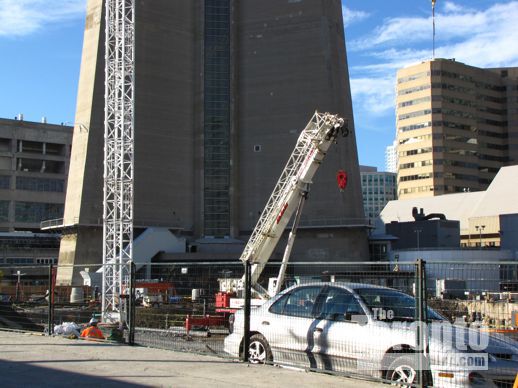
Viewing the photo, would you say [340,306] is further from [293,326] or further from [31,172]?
[31,172]

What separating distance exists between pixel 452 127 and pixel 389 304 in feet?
447

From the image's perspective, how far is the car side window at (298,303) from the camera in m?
11.3

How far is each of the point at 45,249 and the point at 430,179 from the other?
264 ft

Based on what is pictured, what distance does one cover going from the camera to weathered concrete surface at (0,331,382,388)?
9539 millimetres

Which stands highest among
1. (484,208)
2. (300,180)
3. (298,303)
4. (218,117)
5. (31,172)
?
(218,117)

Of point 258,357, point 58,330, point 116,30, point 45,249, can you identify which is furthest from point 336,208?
point 258,357

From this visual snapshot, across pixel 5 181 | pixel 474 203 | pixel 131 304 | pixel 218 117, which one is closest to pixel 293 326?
pixel 131 304

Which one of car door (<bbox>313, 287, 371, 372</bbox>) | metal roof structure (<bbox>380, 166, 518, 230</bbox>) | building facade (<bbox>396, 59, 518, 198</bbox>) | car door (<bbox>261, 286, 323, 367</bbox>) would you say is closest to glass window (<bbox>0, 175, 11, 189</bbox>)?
metal roof structure (<bbox>380, 166, 518, 230</bbox>)

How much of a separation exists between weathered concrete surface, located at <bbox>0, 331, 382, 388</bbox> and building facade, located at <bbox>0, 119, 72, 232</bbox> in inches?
3634

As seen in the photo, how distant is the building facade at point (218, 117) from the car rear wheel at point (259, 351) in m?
55.0

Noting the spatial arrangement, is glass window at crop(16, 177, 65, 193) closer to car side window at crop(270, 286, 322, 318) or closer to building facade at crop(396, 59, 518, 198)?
building facade at crop(396, 59, 518, 198)

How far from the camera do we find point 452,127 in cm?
14075

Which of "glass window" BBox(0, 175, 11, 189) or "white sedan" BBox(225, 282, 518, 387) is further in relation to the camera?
"glass window" BBox(0, 175, 11, 189)

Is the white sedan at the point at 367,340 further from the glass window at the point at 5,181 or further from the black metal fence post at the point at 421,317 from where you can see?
the glass window at the point at 5,181
